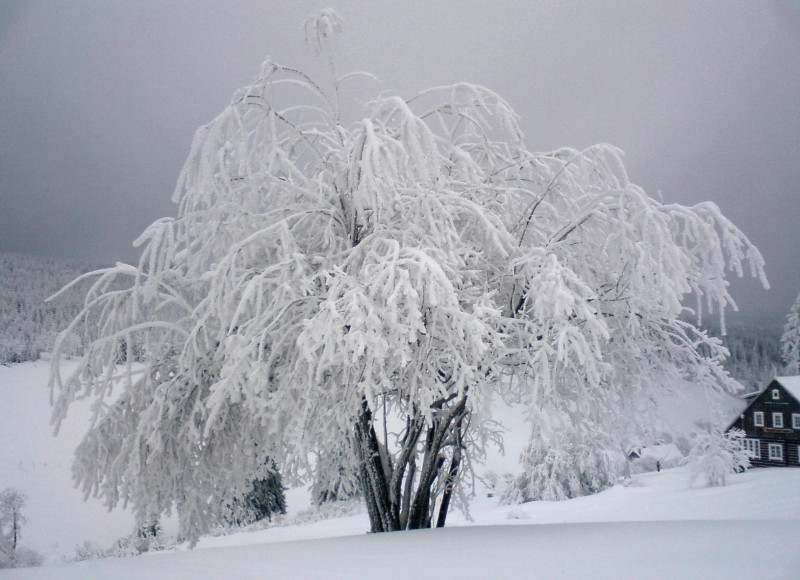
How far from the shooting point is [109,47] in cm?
922

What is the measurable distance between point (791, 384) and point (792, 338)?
1908 millimetres

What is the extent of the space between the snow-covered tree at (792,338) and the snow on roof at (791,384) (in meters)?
1.50

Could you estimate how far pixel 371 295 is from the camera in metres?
2.84

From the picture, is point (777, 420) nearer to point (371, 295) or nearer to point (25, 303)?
point (371, 295)

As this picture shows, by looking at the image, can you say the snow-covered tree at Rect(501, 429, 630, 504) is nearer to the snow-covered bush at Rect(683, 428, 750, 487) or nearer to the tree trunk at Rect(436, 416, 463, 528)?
the snow-covered bush at Rect(683, 428, 750, 487)

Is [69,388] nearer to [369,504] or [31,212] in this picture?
[369,504]

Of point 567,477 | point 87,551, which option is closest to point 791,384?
point 567,477

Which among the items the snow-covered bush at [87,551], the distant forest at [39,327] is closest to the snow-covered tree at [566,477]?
the distant forest at [39,327]

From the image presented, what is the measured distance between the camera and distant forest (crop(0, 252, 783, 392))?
6.61m

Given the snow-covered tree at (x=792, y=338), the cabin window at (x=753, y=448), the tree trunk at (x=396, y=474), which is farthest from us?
the snow-covered tree at (x=792, y=338)

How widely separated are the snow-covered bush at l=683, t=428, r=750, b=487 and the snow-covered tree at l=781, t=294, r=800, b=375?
65.3 inches

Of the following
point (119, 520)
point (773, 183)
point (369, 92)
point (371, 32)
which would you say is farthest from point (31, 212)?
point (773, 183)

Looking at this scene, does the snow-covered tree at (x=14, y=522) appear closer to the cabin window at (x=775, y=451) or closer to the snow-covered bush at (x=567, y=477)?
the snow-covered bush at (x=567, y=477)

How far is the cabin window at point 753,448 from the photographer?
249 inches
